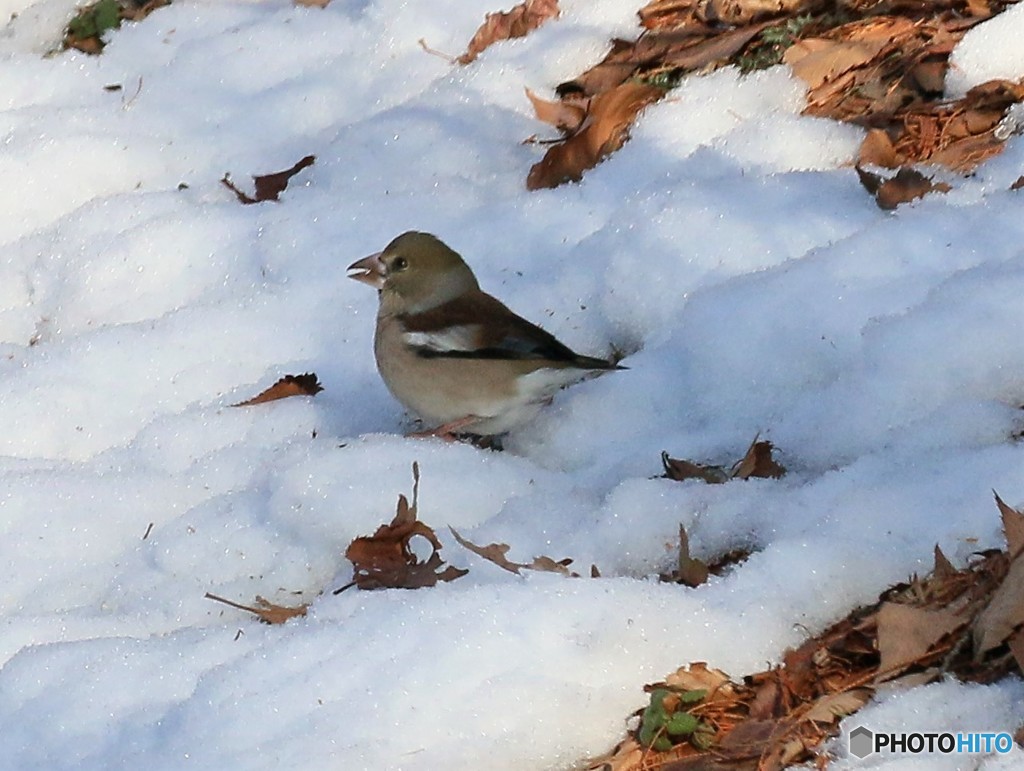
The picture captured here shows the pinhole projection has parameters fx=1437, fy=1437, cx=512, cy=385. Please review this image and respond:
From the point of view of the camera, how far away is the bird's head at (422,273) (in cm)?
534

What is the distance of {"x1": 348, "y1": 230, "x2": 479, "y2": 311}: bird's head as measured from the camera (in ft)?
17.5

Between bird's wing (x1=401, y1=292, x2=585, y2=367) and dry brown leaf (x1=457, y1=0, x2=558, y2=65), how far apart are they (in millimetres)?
2129

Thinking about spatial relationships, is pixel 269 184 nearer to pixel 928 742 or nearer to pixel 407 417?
pixel 407 417

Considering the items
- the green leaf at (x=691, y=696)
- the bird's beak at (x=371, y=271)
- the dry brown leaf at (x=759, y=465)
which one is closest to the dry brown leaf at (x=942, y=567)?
the green leaf at (x=691, y=696)

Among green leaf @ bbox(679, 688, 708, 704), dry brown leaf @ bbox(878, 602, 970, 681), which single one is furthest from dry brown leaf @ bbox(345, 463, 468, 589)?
dry brown leaf @ bbox(878, 602, 970, 681)

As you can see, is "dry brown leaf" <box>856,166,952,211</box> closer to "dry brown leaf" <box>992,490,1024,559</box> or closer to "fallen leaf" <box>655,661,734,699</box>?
"dry brown leaf" <box>992,490,1024,559</box>

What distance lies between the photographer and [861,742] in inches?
123

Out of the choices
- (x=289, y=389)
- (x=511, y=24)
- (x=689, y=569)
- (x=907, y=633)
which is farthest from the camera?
(x=511, y=24)

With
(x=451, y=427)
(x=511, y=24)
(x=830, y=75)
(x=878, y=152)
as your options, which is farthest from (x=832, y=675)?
(x=511, y=24)

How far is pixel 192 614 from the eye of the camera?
4.30 m

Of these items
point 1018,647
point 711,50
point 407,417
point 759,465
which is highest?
point 711,50

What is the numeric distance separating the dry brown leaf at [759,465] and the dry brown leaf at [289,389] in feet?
5.61

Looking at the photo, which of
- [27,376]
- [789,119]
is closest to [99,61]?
[27,376]

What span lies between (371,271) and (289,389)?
574 mm
